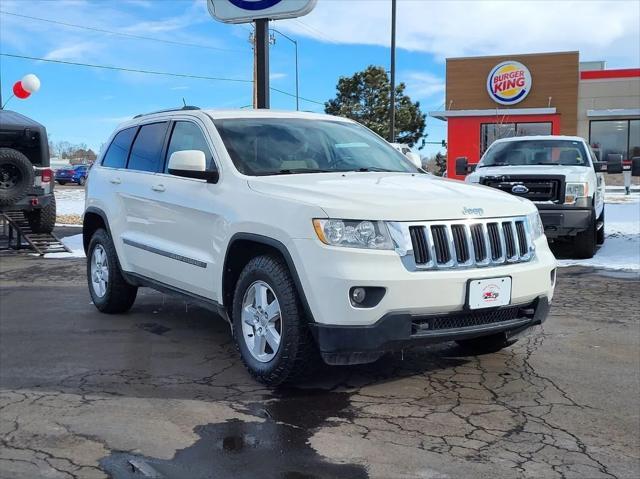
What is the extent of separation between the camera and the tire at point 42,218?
12.7 m

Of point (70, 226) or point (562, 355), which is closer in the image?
point (562, 355)

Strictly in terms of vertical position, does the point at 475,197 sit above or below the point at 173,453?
above

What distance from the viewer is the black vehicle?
11.4 metres

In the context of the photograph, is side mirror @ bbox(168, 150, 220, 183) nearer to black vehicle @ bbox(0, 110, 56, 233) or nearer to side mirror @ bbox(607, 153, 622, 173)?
side mirror @ bbox(607, 153, 622, 173)

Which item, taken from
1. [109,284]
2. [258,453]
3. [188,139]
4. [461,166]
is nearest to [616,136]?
[461,166]

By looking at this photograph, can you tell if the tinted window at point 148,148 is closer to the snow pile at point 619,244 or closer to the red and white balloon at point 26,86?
the snow pile at point 619,244

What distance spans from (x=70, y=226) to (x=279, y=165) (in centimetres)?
1277

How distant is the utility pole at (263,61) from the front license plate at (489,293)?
6831mm

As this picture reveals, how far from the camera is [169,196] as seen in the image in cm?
545

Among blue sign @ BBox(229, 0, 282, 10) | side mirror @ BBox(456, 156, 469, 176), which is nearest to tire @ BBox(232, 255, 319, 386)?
blue sign @ BBox(229, 0, 282, 10)

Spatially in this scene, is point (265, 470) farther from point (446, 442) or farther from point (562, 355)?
point (562, 355)

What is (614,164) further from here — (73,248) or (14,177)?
(14,177)

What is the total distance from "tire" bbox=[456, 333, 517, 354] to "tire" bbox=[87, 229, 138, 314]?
328 cm

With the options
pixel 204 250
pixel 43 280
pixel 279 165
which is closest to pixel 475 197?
pixel 279 165
